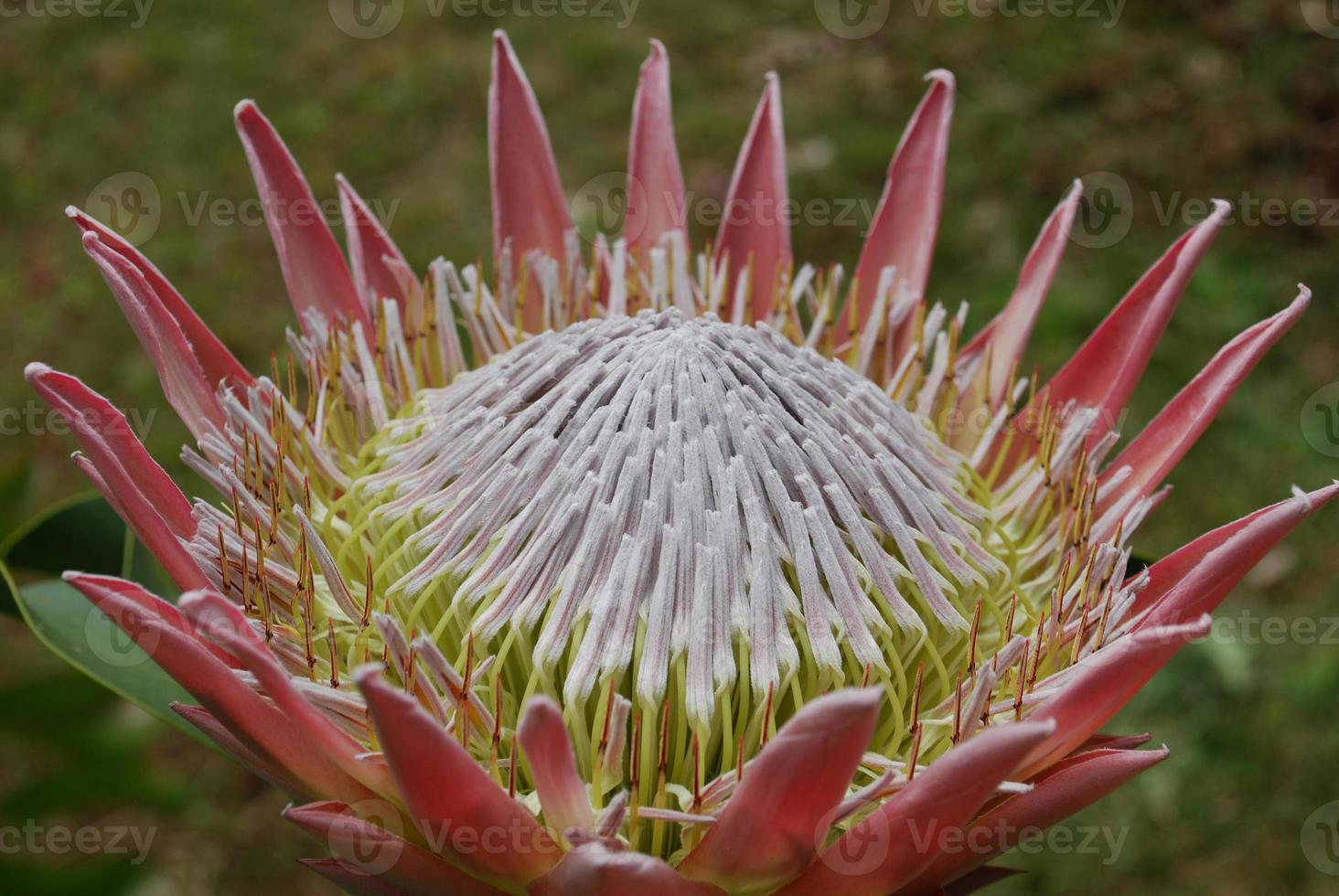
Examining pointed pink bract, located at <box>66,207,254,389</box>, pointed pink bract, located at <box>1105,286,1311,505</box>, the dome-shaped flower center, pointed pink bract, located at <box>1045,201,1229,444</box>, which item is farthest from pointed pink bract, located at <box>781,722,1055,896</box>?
pointed pink bract, located at <box>66,207,254,389</box>

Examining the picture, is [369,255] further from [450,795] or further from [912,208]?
[450,795]

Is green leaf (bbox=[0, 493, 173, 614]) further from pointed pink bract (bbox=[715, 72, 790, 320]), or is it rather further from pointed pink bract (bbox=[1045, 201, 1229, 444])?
pointed pink bract (bbox=[1045, 201, 1229, 444])

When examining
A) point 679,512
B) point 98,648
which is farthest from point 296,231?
point 679,512

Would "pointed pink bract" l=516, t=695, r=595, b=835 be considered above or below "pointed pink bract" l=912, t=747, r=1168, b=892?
above

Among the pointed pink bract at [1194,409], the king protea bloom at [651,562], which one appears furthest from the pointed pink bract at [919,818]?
the pointed pink bract at [1194,409]

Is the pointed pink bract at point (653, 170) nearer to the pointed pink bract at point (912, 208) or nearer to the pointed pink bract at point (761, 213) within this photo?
the pointed pink bract at point (761, 213)

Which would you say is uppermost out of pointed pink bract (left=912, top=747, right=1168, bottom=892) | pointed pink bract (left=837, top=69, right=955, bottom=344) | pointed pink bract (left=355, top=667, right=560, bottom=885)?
pointed pink bract (left=837, top=69, right=955, bottom=344)

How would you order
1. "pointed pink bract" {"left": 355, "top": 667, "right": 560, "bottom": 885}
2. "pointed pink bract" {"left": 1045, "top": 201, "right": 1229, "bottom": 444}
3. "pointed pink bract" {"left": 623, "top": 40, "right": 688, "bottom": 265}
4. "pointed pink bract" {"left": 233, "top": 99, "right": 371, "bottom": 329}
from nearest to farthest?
"pointed pink bract" {"left": 355, "top": 667, "right": 560, "bottom": 885}, "pointed pink bract" {"left": 1045, "top": 201, "right": 1229, "bottom": 444}, "pointed pink bract" {"left": 233, "top": 99, "right": 371, "bottom": 329}, "pointed pink bract" {"left": 623, "top": 40, "right": 688, "bottom": 265}

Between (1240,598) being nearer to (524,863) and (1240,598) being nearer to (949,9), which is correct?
(949,9)
